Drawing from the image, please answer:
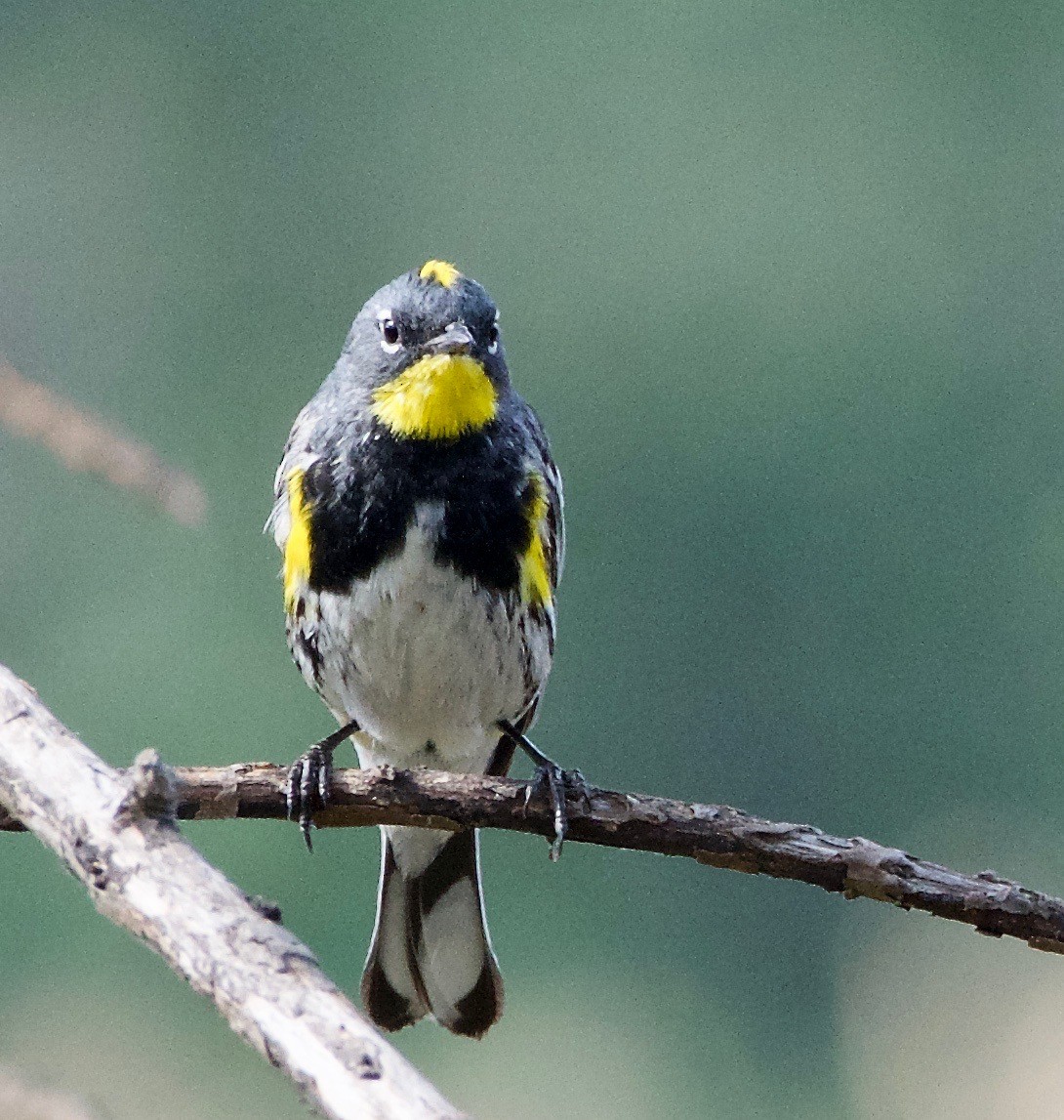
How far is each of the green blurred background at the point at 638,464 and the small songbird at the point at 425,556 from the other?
4.54ft

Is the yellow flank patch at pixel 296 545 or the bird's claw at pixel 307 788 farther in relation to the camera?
the yellow flank patch at pixel 296 545

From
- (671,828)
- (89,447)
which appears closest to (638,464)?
(671,828)

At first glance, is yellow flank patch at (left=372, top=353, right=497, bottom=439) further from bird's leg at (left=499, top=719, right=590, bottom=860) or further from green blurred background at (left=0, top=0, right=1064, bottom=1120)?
green blurred background at (left=0, top=0, right=1064, bottom=1120)

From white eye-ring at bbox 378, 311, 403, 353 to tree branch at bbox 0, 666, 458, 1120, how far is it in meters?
0.67

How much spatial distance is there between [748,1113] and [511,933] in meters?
0.85

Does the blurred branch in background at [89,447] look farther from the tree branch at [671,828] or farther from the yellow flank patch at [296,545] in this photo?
the yellow flank patch at [296,545]

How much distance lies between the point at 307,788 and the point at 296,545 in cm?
35

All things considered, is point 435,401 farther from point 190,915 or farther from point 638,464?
→ point 638,464

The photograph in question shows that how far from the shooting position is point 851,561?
411 centimetres

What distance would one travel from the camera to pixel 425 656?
1.70 meters

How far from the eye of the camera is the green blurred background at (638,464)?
3500 millimetres

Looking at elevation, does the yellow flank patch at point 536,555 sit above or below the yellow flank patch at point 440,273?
below

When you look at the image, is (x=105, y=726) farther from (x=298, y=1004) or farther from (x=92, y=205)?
(x=298, y=1004)

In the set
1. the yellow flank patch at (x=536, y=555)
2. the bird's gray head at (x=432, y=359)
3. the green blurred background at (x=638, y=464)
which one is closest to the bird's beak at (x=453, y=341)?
the bird's gray head at (x=432, y=359)
